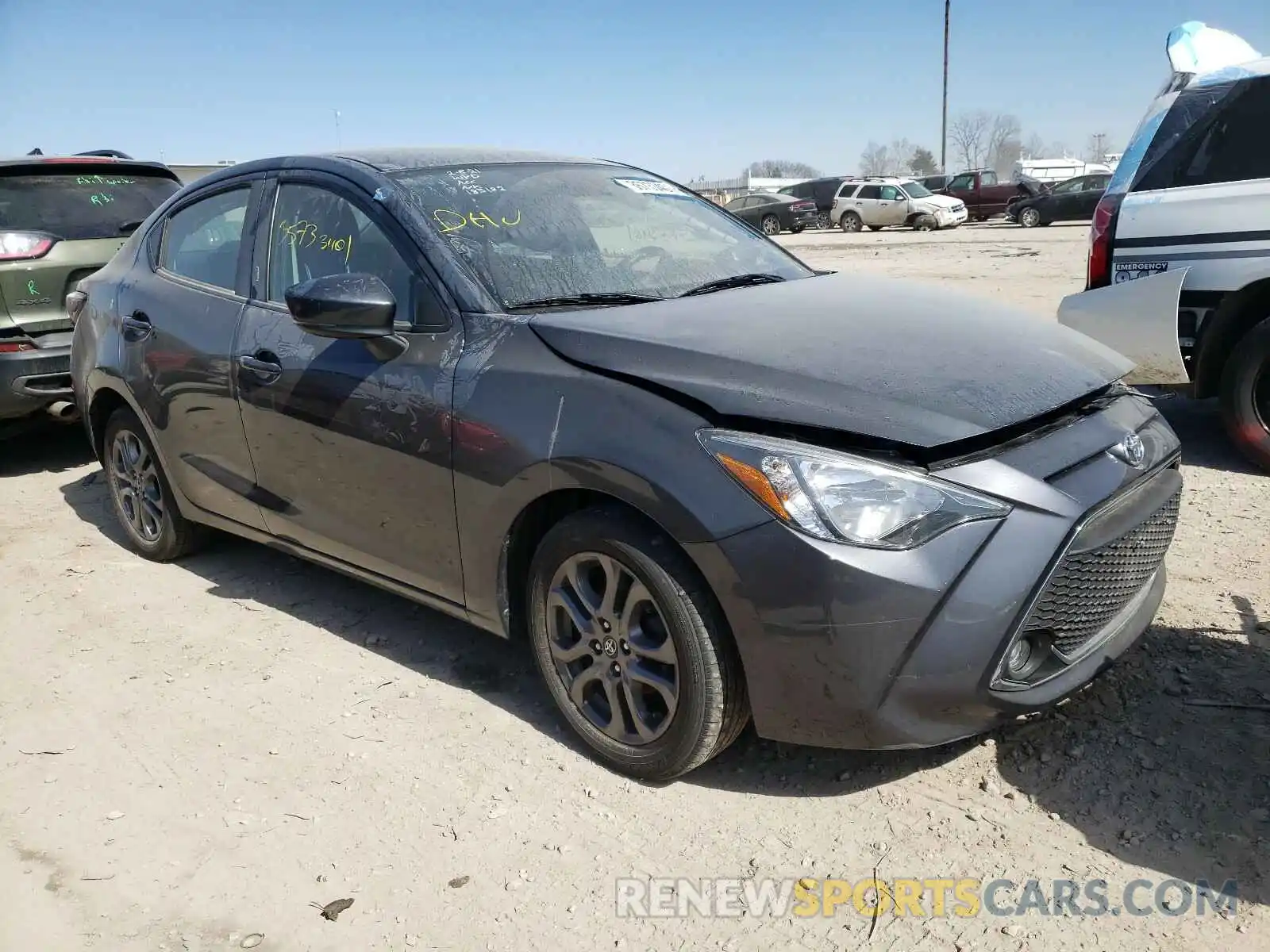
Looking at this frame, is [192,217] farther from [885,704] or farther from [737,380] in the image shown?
[885,704]

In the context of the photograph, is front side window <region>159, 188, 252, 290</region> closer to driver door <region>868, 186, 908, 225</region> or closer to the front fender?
the front fender

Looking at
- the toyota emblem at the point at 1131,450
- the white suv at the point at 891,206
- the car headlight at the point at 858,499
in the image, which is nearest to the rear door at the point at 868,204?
the white suv at the point at 891,206

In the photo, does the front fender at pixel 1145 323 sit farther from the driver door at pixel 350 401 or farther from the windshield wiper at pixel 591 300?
the driver door at pixel 350 401

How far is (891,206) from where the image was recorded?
3161 centimetres

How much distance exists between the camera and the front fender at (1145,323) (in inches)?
192

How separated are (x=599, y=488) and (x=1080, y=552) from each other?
118cm

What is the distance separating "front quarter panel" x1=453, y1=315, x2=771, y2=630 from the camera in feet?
8.11

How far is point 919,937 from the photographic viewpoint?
2.23 metres

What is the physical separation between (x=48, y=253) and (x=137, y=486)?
2477 mm

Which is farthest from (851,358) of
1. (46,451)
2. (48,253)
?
(46,451)

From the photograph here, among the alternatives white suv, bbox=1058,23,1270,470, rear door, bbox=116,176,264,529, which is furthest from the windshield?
white suv, bbox=1058,23,1270,470

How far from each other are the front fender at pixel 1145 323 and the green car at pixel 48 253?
5838 mm

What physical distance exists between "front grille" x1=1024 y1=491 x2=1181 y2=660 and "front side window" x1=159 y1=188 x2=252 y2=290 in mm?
3139

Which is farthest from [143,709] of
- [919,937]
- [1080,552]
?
[1080,552]
